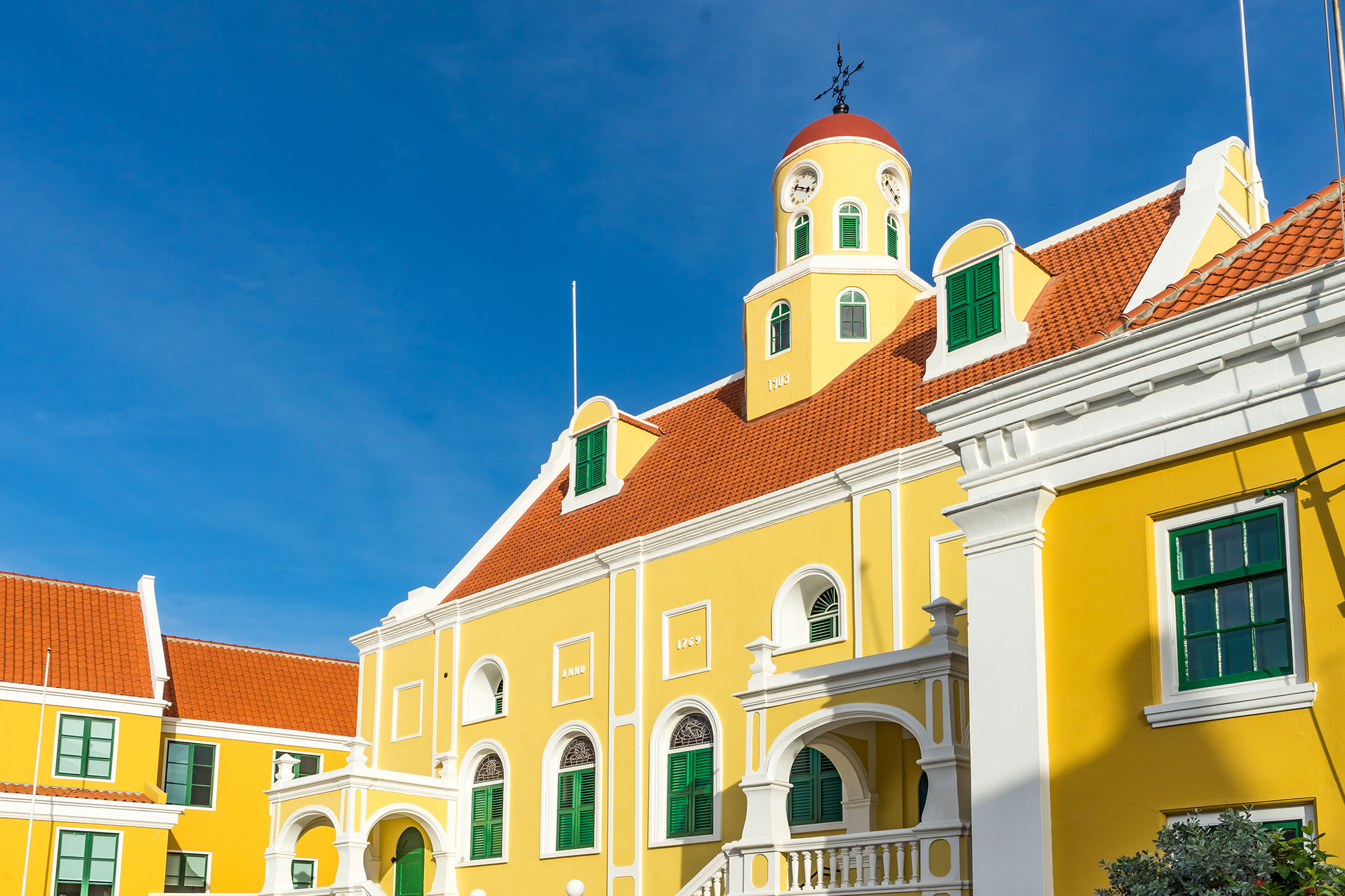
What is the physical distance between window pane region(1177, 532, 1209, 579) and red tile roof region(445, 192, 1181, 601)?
790 centimetres

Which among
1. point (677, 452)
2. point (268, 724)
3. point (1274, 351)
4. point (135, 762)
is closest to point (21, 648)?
point (135, 762)

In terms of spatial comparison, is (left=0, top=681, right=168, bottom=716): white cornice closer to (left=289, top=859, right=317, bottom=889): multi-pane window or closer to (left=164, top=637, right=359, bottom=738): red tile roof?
(left=164, top=637, right=359, bottom=738): red tile roof

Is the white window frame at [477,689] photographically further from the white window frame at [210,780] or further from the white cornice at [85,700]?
the white window frame at [210,780]

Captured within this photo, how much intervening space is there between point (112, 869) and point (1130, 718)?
24.3 m

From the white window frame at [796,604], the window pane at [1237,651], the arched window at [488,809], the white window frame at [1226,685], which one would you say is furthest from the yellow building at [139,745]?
the window pane at [1237,651]

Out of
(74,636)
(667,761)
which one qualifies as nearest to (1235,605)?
(667,761)

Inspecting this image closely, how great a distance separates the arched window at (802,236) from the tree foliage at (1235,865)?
17096 mm

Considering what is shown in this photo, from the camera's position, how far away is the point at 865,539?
19656 mm

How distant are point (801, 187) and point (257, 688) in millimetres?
19245

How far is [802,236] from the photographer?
25.6 meters

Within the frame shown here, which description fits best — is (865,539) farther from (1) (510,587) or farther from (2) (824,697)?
(1) (510,587)

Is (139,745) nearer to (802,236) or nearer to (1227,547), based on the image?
(802,236)

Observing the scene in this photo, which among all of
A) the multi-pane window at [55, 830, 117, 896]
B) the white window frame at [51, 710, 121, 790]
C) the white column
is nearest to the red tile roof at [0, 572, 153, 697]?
the white window frame at [51, 710, 121, 790]

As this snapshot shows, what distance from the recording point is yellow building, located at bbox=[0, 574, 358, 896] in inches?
1117
